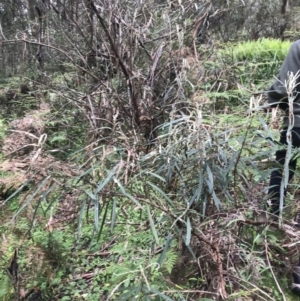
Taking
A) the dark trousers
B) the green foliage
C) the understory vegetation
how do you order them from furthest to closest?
the green foliage
the dark trousers
the understory vegetation

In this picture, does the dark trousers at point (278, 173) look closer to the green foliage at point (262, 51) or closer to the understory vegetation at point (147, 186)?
the understory vegetation at point (147, 186)

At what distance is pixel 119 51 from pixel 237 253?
2.24m

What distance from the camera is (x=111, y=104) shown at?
338 cm

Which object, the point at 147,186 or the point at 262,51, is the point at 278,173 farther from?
the point at 262,51

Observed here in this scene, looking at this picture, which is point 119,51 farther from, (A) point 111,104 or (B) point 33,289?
(B) point 33,289

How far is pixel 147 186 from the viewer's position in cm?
171

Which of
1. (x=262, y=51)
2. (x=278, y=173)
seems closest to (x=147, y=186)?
(x=278, y=173)

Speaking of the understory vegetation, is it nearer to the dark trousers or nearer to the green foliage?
the dark trousers

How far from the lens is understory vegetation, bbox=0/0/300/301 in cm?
164

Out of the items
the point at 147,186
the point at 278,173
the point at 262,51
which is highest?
the point at 147,186

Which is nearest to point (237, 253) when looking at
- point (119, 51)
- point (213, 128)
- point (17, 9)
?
point (213, 128)

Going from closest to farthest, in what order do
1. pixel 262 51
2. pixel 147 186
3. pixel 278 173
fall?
pixel 147 186 < pixel 278 173 < pixel 262 51

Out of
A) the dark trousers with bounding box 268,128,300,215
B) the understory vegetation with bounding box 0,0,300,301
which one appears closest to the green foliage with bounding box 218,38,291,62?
the understory vegetation with bounding box 0,0,300,301

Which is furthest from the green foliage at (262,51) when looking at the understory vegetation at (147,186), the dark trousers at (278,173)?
the dark trousers at (278,173)
